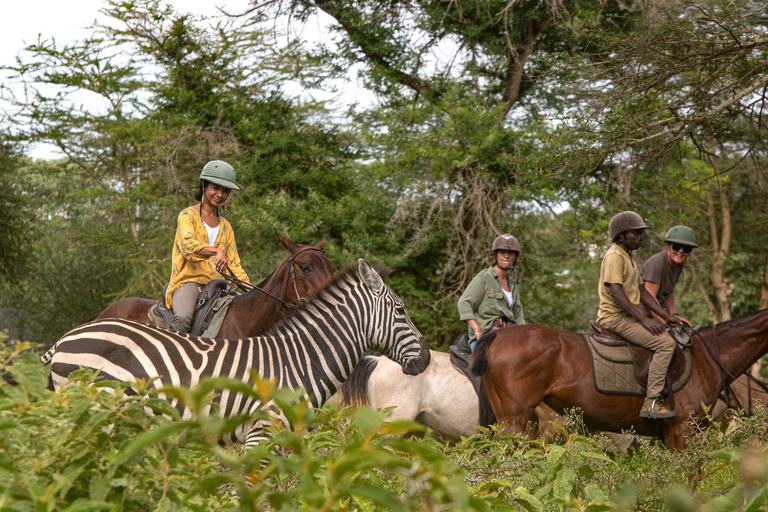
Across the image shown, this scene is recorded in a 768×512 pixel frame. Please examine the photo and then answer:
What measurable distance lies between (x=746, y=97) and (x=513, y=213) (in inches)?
299

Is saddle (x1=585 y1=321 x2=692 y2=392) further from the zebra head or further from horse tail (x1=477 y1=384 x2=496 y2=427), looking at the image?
the zebra head

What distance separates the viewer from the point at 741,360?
7.64 m

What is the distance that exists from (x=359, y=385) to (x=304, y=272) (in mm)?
1616

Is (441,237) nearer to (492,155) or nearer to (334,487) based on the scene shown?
(492,155)

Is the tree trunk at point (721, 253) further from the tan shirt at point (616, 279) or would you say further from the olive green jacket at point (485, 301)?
the tan shirt at point (616, 279)

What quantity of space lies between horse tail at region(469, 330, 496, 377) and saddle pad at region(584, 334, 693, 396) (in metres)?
1.00

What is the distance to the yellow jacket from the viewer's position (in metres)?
6.50

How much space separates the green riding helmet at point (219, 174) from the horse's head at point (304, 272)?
1.04 meters

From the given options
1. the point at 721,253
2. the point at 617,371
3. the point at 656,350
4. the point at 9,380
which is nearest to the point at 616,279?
the point at 656,350

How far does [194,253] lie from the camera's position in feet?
21.4

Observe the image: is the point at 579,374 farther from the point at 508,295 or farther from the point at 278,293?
the point at 278,293

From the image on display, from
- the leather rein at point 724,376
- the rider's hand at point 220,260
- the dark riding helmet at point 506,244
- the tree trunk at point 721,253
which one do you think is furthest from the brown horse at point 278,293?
the tree trunk at point 721,253

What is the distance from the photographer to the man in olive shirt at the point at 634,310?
24.5 ft

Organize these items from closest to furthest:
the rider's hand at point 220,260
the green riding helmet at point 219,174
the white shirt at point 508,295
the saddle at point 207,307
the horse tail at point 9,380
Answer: the horse tail at point 9,380
the rider's hand at point 220,260
the green riding helmet at point 219,174
the saddle at point 207,307
the white shirt at point 508,295
